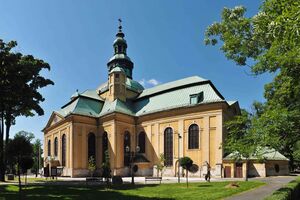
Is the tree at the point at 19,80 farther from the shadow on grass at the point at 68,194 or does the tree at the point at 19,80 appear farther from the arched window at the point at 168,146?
the arched window at the point at 168,146

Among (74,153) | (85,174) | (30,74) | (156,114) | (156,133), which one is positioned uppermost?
(30,74)

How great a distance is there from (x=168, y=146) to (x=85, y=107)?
1568 centimetres

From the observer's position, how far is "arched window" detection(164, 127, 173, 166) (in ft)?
144

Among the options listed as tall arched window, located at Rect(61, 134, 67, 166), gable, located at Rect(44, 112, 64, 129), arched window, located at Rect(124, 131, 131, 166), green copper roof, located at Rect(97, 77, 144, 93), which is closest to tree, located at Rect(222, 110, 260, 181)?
arched window, located at Rect(124, 131, 131, 166)

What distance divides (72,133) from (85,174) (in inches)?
264

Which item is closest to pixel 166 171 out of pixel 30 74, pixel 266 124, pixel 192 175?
pixel 192 175

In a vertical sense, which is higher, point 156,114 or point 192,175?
point 156,114

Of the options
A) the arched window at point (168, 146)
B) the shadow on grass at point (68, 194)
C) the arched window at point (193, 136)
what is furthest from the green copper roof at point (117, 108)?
the shadow on grass at point (68, 194)

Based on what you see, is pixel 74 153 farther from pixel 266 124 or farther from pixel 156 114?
pixel 266 124

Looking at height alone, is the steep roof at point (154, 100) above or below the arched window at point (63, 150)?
above

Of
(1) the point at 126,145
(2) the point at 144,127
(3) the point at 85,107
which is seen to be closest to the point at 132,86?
(3) the point at 85,107

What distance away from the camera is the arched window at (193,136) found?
4150cm

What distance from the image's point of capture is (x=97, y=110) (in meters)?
52.0

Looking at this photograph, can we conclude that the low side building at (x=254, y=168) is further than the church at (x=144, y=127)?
No
